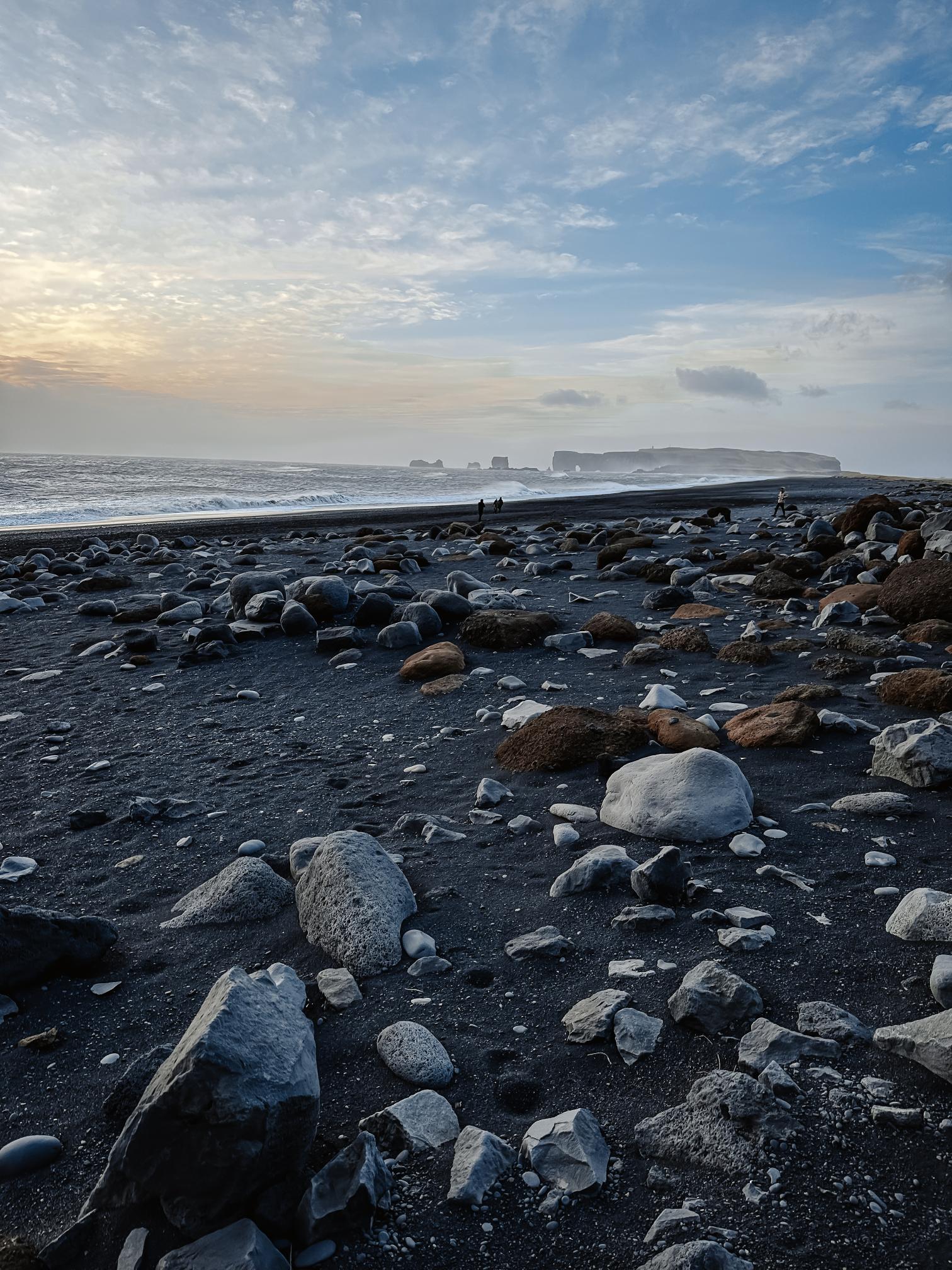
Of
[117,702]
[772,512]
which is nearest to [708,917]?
[117,702]

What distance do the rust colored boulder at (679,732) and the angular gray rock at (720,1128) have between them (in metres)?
2.10

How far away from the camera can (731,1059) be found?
1.91 metres

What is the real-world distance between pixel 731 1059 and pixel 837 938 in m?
0.66

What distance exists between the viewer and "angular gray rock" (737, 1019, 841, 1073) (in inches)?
73.0

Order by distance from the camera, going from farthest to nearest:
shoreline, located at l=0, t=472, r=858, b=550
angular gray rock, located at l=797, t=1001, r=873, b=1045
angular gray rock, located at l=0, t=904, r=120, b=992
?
shoreline, located at l=0, t=472, r=858, b=550 < angular gray rock, located at l=0, t=904, r=120, b=992 < angular gray rock, located at l=797, t=1001, r=873, b=1045

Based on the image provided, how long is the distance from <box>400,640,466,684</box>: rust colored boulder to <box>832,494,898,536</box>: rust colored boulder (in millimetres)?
7624

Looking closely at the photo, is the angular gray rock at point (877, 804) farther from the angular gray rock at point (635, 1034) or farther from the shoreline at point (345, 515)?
the shoreline at point (345, 515)

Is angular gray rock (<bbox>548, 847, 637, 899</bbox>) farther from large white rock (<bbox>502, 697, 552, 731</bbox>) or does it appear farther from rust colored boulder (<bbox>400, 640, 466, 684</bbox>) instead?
rust colored boulder (<bbox>400, 640, 466, 684</bbox>)

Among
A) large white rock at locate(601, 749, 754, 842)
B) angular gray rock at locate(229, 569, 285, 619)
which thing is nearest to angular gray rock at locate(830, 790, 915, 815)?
large white rock at locate(601, 749, 754, 842)

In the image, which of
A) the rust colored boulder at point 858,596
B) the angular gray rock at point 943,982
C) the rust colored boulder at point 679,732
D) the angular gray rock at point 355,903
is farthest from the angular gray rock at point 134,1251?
the rust colored boulder at point 858,596

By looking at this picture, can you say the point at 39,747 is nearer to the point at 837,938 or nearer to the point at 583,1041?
the point at 583,1041

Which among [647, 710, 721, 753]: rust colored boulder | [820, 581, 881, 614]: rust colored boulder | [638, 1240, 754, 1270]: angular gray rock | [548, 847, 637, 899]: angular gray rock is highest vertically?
[820, 581, 881, 614]: rust colored boulder

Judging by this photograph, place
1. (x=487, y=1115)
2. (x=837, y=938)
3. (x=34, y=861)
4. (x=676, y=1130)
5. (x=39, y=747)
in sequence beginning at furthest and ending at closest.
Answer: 1. (x=39, y=747)
2. (x=34, y=861)
3. (x=837, y=938)
4. (x=487, y=1115)
5. (x=676, y=1130)

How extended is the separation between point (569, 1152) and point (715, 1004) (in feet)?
1.88
